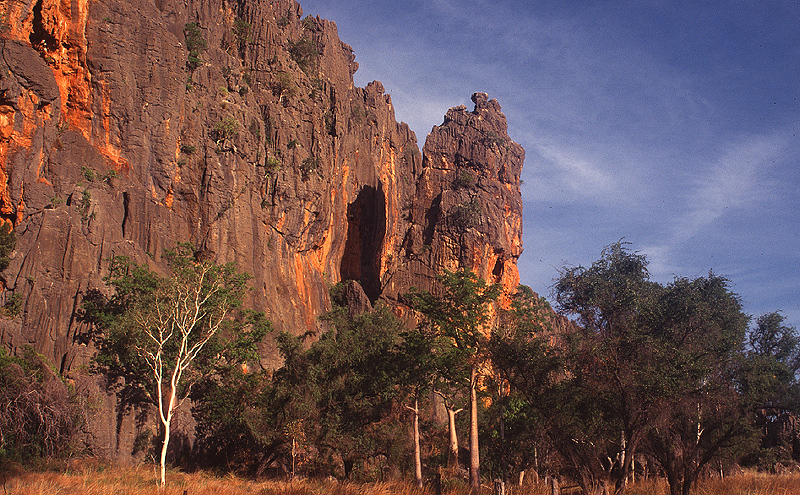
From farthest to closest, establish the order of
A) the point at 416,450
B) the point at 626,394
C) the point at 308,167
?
1. the point at 308,167
2. the point at 416,450
3. the point at 626,394

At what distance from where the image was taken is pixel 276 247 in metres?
47.7

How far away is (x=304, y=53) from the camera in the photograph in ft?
204

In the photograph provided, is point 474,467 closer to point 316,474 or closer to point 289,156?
point 316,474

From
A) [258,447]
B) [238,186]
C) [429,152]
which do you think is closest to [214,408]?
[258,447]

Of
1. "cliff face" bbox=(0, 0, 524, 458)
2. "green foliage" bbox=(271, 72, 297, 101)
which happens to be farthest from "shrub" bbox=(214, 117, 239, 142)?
"green foliage" bbox=(271, 72, 297, 101)

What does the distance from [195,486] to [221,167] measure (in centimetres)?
2865

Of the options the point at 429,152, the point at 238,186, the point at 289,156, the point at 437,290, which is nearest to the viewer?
the point at 238,186

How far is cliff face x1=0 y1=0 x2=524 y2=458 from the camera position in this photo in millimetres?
29406

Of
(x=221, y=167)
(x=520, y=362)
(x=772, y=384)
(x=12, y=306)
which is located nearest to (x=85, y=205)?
(x=12, y=306)

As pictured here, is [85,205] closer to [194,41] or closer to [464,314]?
[194,41]

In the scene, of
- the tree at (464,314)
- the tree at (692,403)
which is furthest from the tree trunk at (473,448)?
the tree at (692,403)

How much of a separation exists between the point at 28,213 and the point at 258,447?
54.2ft

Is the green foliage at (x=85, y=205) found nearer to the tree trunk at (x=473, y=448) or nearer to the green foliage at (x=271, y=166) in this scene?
the green foliage at (x=271, y=166)

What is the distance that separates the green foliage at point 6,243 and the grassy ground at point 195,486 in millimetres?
10175
